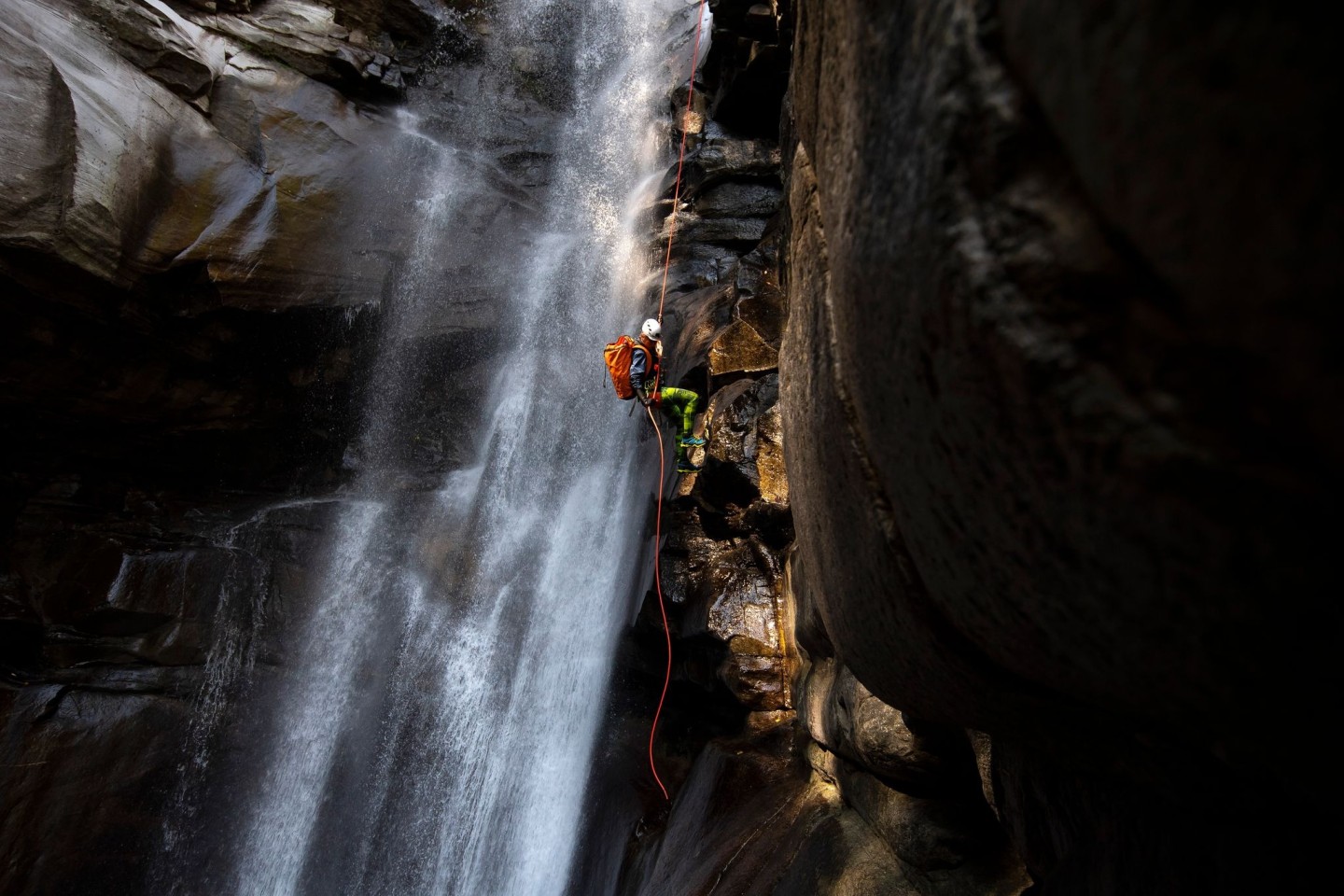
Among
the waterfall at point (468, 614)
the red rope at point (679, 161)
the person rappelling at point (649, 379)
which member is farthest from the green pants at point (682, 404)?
the red rope at point (679, 161)

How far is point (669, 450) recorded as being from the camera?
335 inches

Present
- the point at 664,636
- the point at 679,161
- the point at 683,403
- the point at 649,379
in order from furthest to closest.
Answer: the point at 679,161 → the point at 649,379 → the point at 683,403 → the point at 664,636

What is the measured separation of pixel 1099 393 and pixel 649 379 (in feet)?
24.1

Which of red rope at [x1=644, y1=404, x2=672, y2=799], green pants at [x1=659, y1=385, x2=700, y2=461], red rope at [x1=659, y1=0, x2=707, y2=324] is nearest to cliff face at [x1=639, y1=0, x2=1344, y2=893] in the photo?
red rope at [x1=644, y1=404, x2=672, y2=799]

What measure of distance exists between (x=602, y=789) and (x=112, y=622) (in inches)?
282

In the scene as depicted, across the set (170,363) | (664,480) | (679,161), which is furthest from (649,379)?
(170,363)

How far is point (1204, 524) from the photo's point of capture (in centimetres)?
93

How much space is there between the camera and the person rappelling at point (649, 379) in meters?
8.02

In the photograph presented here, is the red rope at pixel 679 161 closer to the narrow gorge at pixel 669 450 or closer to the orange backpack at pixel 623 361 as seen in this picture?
the narrow gorge at pixel 669 450

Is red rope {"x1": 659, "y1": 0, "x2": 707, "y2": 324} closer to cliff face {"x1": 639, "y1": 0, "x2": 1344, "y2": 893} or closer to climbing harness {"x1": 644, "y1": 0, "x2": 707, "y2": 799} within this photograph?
climbing harness {"x1": 644, "y1": 0, "x2": 707, "y2": 799}

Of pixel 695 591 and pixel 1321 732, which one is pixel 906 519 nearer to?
pixel 1321 732

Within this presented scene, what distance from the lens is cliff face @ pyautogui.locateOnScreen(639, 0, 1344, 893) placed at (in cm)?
78

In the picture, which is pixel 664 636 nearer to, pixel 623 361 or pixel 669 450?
pixel 669 450

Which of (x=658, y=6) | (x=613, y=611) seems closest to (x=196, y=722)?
(x=613, y=611)
